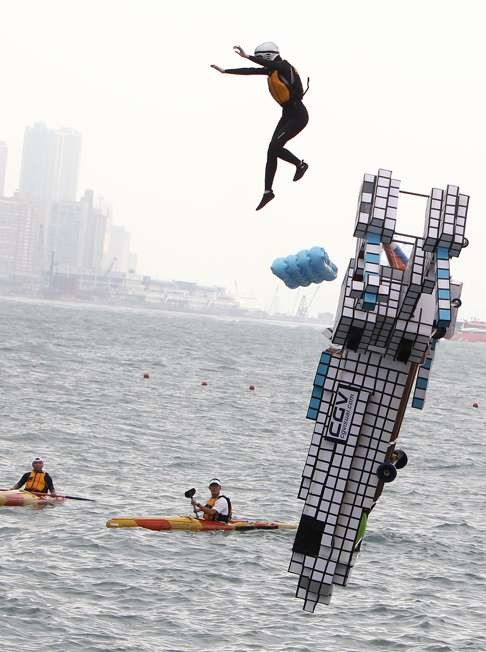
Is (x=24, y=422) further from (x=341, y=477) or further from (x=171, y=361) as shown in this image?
(x=171, y=361)

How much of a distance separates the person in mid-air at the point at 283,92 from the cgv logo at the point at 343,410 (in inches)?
87.0

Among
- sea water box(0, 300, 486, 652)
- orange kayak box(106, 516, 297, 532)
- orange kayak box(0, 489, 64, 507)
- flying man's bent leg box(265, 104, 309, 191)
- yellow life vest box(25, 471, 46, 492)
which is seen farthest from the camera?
yellow life vest box(25, 471, 46, 492)

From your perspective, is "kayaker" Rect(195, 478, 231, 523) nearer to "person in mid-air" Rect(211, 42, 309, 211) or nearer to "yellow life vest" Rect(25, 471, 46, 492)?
"yellow life vest" Rect(25, 471, 46, 492)

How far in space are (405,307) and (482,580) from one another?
75.8 feet

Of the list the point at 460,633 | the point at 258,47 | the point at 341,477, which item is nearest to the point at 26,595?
the point at 460,633

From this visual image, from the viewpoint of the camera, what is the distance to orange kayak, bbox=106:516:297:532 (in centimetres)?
3462

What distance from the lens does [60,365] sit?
330 feet

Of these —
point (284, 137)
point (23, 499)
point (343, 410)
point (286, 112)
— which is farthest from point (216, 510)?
point (286, 112)

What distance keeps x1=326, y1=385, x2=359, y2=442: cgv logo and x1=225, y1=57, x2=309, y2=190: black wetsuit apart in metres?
2.25

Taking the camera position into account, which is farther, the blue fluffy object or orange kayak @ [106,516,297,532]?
orange kayak @ [106,516,297,532]

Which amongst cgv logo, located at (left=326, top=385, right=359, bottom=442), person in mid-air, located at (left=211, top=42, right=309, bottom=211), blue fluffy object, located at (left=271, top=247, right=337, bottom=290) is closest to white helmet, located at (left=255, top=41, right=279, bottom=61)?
person in mid-air, located at (left=211, top=42, right=309, bottom=211)

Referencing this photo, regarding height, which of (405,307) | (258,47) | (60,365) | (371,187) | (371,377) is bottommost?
(60,365)

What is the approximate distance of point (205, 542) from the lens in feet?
113

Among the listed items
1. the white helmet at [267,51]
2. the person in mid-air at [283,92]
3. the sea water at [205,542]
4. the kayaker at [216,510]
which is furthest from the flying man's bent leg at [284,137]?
the kayaker at [216,510]
